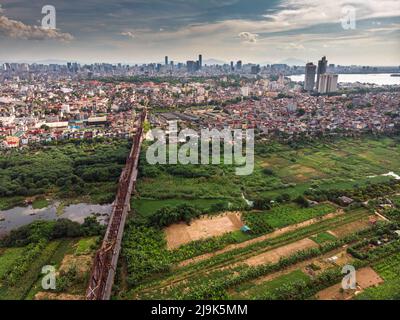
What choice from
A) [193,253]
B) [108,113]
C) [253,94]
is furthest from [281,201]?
[253,94]

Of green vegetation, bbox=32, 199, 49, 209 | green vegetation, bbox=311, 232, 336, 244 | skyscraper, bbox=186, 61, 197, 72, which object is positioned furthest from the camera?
skyscraper, bbox=186, 61, 197, 72

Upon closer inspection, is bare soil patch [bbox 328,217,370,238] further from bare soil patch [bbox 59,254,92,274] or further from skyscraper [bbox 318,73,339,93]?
skyscraper [bbox 318,73,339,93]

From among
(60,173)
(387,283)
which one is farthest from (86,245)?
(387,283)

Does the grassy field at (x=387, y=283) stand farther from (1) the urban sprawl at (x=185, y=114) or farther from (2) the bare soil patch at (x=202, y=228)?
(1) the urban sprawl at (x=185, y=114)

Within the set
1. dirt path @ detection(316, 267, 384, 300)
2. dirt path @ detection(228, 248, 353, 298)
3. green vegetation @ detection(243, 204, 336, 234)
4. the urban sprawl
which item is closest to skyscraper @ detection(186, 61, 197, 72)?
the urban sprawl

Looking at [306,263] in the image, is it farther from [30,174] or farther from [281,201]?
[30,174]

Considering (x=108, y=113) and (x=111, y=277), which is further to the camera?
(x=108, y=113)
